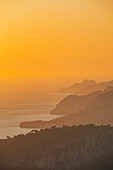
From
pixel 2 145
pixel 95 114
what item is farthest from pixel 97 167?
pixel 95 114

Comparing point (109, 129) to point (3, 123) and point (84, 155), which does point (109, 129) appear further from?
point (3, 123)

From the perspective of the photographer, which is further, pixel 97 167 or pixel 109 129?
pixel 109 129

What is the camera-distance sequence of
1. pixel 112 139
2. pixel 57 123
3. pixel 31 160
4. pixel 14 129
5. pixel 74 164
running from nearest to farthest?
pixel 31 160
pixel 74 164
pixel 112 139
pixel 14 129
pixel 57 123

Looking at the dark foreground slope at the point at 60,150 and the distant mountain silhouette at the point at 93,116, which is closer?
the dark foreground slope at the point at 60,150

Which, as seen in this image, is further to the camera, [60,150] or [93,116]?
[93,116]

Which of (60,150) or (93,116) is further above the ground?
(93,116)
